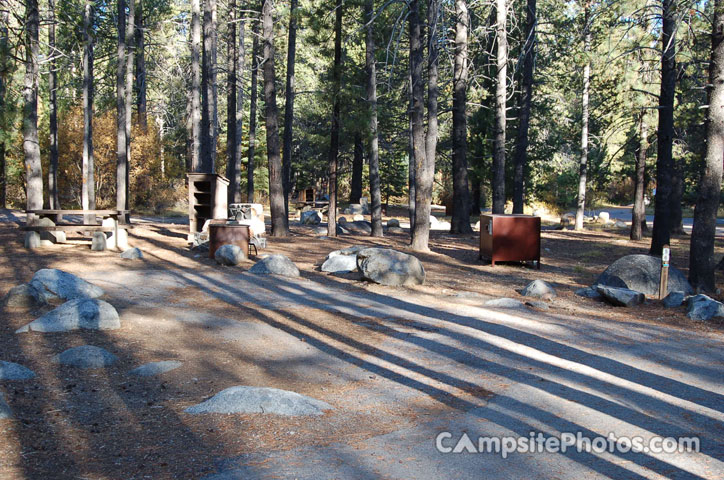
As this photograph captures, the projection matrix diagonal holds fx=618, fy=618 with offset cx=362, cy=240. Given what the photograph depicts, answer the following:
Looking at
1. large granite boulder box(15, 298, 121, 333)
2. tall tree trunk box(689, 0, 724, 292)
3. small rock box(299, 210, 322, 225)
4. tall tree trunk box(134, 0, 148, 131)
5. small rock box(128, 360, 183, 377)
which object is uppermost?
tall tree trunk box(134, 0, 148, 131)

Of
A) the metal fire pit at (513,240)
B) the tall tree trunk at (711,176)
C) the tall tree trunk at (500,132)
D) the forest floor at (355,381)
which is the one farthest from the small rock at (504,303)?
the tall tree trunk at (500,132)

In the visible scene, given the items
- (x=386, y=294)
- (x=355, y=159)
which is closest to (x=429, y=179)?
(x=386, y=294)

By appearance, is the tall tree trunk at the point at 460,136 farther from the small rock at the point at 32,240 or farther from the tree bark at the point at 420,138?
the small rock at the point at 32,240

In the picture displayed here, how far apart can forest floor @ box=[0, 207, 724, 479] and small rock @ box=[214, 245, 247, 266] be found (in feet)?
5.01

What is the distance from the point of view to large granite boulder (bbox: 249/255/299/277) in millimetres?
12609

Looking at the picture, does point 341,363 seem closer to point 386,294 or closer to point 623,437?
point 623,437

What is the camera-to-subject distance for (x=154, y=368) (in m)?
6.16

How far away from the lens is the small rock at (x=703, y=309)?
9750 mm

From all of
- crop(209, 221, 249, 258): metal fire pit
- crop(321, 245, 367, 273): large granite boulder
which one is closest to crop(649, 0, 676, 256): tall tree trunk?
crop(321, 245, 367, 273): large granite boulder

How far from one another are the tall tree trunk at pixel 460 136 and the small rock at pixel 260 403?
49.9 ft

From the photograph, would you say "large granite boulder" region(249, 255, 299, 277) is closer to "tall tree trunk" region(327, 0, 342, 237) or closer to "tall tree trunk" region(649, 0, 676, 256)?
"tall tree trunk" region(327, 0, 342, 237)

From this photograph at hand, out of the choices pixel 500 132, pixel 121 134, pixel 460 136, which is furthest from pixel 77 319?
pixel 121 134

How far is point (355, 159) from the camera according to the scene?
37.0m

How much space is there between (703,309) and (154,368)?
841cm
